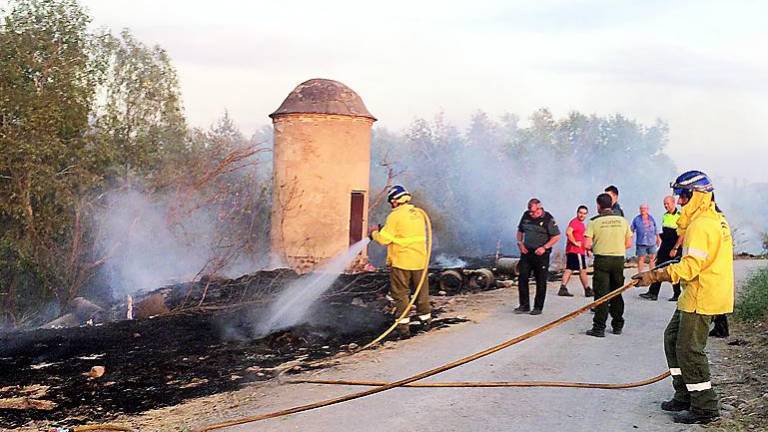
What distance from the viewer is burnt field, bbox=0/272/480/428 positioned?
7039 millimetres

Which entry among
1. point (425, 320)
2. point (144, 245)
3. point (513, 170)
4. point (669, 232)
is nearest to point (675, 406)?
point (425, 320)

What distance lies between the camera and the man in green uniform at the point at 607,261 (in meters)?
9.53

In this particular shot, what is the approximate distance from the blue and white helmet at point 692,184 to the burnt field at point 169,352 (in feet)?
14.4

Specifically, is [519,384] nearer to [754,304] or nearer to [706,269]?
[706,269]

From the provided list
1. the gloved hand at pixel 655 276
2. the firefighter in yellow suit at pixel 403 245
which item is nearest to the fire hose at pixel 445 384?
the gloved hand at pixel 655 276

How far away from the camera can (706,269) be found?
5953 millimetres

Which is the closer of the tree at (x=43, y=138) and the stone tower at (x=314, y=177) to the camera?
the tree at (x=43, y=138)

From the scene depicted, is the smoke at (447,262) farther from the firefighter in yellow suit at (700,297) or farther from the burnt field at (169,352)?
the firefighter in yellow suit at (700,297)

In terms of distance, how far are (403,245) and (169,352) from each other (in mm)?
3289

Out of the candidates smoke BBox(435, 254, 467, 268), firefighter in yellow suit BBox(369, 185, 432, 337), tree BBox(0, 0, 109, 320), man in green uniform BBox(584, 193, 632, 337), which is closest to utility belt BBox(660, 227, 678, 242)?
man in green uniform BBox(584, 193, 632, 337)

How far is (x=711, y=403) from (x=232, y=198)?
16081mm

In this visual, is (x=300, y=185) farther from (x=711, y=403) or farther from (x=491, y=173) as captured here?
(x=491, y=173)

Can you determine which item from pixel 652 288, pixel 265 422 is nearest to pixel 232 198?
pixel 652 288

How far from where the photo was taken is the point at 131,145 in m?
20.0
